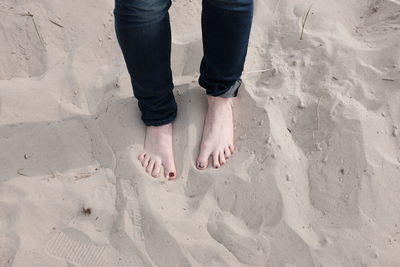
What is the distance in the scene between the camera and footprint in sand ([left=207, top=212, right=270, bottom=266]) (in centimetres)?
133

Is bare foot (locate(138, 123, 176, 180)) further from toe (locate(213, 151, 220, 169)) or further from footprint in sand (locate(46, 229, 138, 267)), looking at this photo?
footprint in sand (locate(46, 229, 138, 267))

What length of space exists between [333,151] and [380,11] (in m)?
0.81

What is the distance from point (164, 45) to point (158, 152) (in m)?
0.43

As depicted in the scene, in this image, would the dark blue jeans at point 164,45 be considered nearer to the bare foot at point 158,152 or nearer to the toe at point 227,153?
the bare foot at point 158,152

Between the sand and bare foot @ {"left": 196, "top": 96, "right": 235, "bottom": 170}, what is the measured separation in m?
0.04

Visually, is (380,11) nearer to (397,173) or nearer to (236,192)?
(397,173)

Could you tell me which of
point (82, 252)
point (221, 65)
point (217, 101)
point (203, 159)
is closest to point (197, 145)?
point (203, 159)

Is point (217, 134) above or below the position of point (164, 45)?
below

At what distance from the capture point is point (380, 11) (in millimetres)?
1872

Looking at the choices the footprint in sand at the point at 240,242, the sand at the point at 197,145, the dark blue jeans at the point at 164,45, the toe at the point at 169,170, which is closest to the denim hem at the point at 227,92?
the dark blue jeans at the point at 164,45

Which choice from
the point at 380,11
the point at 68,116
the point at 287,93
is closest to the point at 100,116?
the point at 68,116

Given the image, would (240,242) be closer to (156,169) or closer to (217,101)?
(156,169)

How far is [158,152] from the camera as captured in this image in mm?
1582

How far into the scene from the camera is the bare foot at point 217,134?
5.10ft
